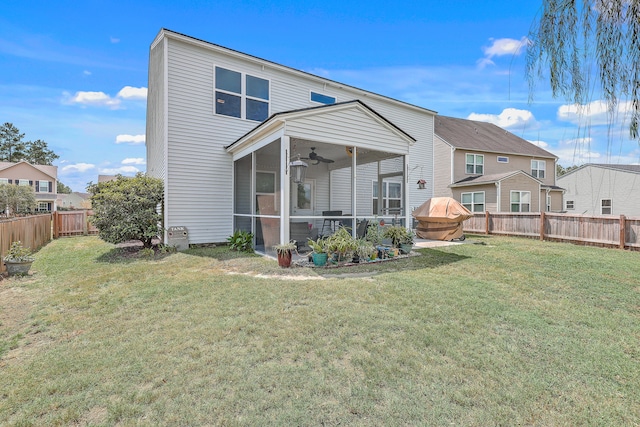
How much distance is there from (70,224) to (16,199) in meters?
22.0

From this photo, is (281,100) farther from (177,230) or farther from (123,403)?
(123,403)

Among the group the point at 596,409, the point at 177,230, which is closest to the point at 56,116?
the point at 177,230

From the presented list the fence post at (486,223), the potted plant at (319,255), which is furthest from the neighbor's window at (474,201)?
the potted plant at (319,255)

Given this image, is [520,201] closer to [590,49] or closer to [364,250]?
[364,250]

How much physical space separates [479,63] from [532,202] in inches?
707

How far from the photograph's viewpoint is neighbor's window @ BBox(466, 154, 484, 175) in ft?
57.8

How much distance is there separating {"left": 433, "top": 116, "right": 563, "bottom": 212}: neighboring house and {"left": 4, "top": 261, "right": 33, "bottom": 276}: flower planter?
1782 cm

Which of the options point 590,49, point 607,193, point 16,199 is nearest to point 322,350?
point 590,49

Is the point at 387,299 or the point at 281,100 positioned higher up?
the point at 281,100

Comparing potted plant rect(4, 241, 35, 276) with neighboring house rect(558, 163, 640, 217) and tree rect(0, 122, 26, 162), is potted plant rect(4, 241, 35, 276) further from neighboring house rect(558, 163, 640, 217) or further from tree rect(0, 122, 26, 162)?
tree rect(0, 122, 26, 162)

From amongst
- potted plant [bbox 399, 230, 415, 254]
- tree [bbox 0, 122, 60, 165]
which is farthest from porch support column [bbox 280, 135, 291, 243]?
tree [bbox 0, 122, 60, 165]

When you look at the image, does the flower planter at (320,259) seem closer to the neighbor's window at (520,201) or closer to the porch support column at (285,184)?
the porch support column at (285,184)

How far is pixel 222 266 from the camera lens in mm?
6414

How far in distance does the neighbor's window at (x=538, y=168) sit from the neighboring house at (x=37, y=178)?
153ft
